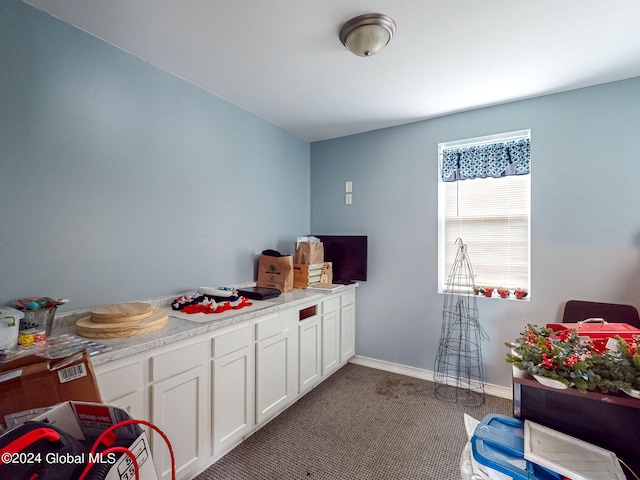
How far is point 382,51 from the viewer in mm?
1938

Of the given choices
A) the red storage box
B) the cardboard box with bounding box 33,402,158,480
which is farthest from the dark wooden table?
the cardboard box with bounding box 33,402,158,480

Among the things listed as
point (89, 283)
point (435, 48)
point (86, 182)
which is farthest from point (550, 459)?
point (86, 182)

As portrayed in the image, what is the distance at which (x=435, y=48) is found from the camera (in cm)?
190

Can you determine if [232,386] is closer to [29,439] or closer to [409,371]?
[29,439]

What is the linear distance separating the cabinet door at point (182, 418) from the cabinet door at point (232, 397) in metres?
0.08

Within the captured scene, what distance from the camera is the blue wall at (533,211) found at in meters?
2.26

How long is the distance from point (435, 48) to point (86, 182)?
227 cm

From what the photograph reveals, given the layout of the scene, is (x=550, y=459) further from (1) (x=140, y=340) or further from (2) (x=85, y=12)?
(2) (x=85, y=12)

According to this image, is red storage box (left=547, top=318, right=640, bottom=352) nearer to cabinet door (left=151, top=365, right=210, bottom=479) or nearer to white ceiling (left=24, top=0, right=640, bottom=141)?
white ceiling (left=24, top=0, right=640, bottom=141)

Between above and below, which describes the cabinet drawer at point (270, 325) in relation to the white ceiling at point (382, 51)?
below

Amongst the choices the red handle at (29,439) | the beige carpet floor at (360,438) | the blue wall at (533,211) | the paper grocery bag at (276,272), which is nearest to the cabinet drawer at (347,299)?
the blue wall at (533,211)

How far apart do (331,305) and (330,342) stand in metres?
0.37

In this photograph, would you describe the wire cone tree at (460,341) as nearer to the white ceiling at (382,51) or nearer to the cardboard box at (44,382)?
the white ceiling at (382,51)

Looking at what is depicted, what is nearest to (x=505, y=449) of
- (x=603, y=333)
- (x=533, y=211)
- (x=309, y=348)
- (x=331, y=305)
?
(x=603, y=333)
